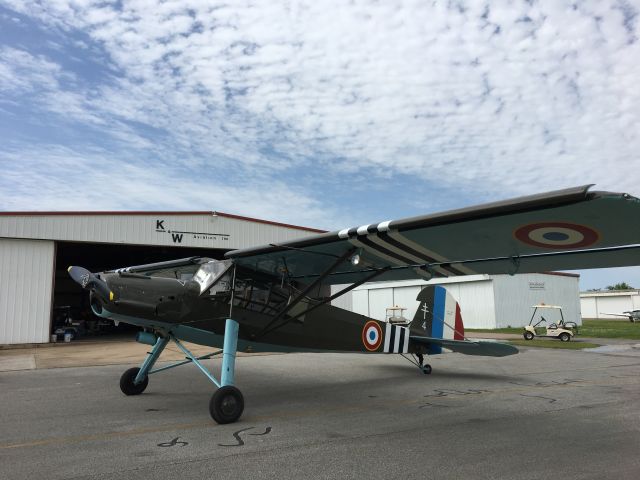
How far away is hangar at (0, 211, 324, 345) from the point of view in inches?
693

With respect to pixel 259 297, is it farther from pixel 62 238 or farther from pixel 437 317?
pixel 62 238

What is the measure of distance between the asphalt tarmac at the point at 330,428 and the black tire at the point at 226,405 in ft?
0.61

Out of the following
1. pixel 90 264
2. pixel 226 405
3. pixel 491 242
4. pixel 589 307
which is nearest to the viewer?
pixel 491 242

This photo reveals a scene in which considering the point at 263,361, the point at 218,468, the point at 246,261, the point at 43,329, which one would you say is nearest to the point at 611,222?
the point at 218,468

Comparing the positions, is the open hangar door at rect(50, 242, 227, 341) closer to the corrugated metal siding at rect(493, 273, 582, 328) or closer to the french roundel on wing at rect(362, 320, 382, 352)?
the french roundel on wing at rect(362, 320, 382, 352)

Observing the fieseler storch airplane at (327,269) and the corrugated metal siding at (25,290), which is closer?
the fieseler storch airplane at (327,269)

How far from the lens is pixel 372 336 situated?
9.37 metres

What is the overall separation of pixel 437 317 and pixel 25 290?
51.5ft

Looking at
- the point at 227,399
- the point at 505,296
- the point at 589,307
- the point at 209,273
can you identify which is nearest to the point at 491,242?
the point at 227,399

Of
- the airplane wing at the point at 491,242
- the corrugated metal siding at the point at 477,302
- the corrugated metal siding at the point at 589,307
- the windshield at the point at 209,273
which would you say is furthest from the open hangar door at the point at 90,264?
the corrugated metal siding at the point at 589,307

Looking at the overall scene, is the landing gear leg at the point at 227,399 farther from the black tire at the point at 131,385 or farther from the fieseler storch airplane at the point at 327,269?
the black tire at the point at 131,385

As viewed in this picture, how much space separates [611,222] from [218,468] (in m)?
4.46

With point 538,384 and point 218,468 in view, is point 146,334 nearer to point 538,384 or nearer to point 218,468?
point 218,468

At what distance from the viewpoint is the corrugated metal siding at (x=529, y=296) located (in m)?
37.6
